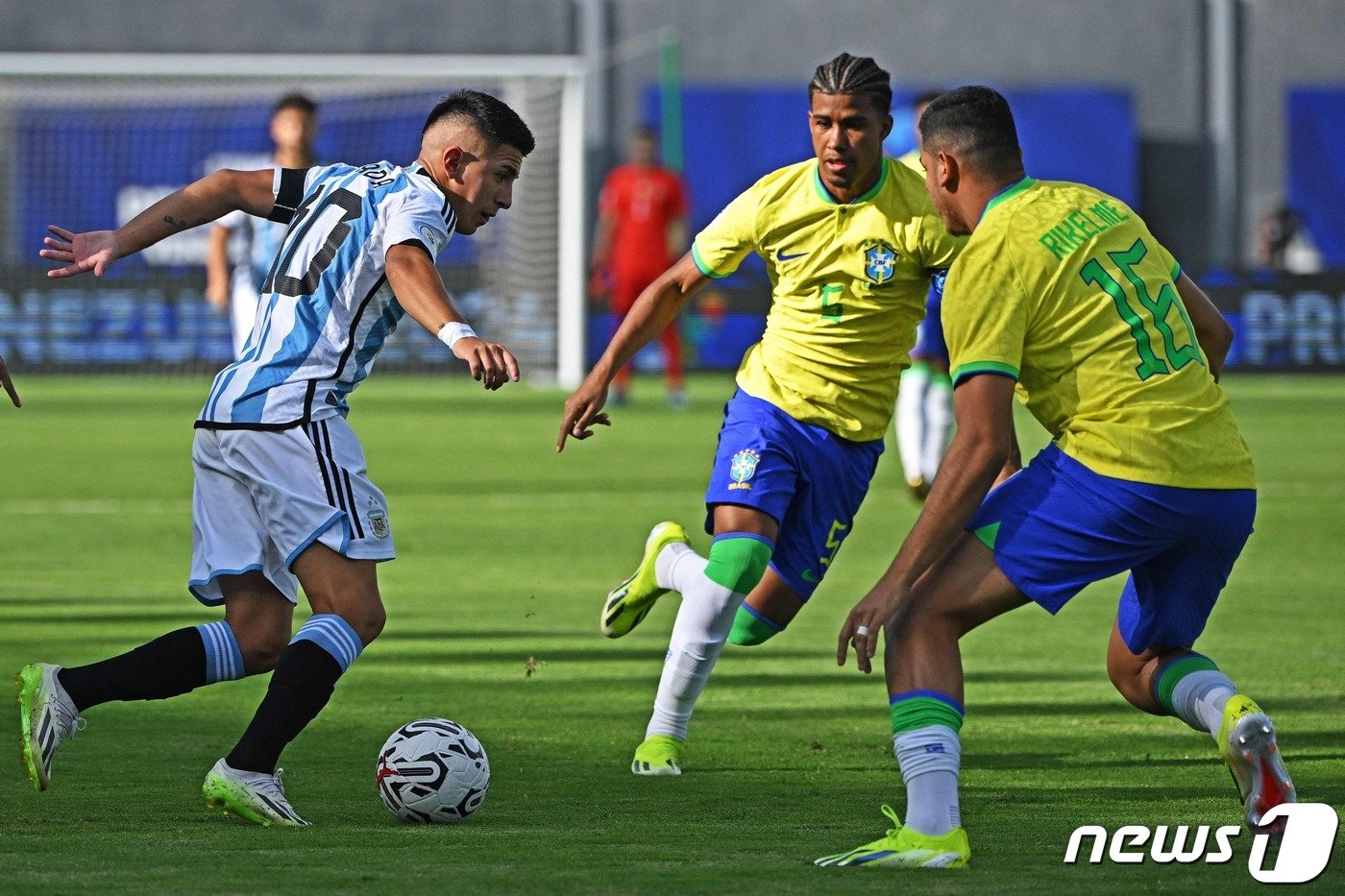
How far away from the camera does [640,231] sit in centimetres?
2173

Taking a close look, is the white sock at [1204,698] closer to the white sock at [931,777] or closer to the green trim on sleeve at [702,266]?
the white sock at [931,777]

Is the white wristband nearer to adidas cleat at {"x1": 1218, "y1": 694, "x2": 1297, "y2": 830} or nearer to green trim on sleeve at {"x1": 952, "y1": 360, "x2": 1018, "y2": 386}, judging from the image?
green trim on sleeve at {"x1": 952, "y1": 360, "x2": 1018, "y2": 386}

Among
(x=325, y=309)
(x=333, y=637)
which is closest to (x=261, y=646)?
(x=333, y=637)

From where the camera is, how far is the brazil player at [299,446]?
16.6 feet

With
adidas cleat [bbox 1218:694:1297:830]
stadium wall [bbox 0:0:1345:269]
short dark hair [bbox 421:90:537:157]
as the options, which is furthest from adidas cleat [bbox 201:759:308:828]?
stadium wall [bbox 0:0:1345:269]

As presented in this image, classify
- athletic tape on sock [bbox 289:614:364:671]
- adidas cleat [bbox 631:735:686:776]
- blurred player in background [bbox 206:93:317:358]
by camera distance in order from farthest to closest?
blurred player in background [bbox 206:93:317:358] < adidas cleat [bbox 631:735:686:776] < athletic tape on sock [bbox 289:614:364:671]

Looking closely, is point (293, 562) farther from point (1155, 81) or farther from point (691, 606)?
point (1155, 81)

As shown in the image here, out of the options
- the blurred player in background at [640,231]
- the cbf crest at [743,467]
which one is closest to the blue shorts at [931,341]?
the cbf crest at [743,467]

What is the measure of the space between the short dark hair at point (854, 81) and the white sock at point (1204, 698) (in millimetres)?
1884

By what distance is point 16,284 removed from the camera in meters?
23.8

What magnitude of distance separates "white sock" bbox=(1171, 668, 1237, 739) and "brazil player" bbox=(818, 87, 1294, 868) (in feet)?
0.18

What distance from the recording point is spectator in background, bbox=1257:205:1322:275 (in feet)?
102

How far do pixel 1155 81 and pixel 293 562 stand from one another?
101 feet

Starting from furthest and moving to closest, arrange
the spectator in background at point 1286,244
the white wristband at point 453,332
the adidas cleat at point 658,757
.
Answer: the spectator in background at point 1286,244
the adidas cleat at point 658,757
the white wristband at point 453,332
